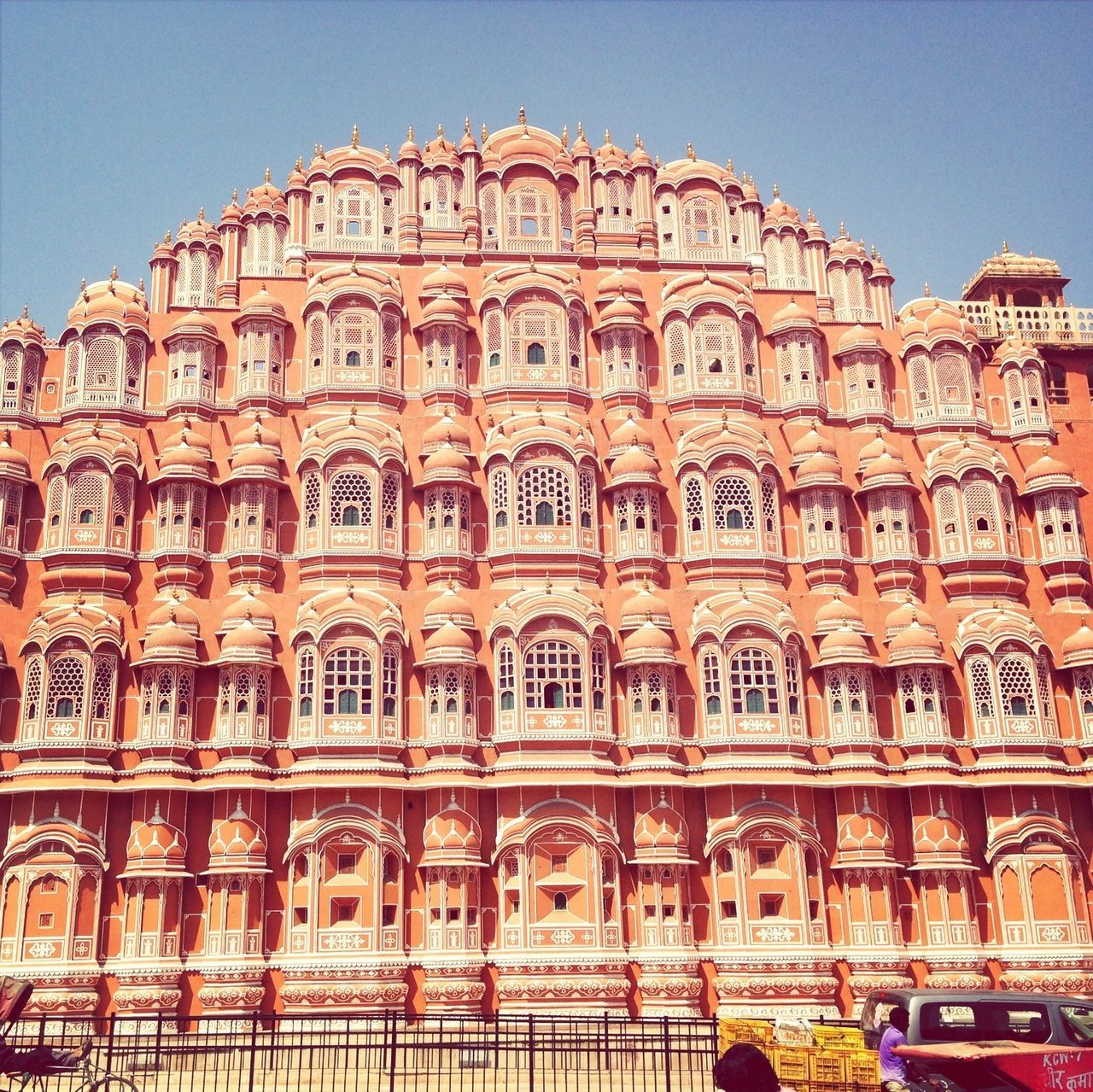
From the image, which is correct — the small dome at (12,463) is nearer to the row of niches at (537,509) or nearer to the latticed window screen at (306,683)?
the row of niches at (537,509)

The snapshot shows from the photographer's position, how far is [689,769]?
36.0m

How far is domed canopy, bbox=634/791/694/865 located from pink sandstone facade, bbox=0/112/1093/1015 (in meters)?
0.12

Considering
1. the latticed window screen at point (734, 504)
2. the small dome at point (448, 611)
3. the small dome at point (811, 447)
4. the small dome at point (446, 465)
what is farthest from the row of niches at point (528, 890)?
the small dome at point (811, 447)

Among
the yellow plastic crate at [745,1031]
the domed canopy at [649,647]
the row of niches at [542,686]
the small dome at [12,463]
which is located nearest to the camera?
the yellow plastic crate at [745,1031]

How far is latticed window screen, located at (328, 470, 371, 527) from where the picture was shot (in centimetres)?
3788

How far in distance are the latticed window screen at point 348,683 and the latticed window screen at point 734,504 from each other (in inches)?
441

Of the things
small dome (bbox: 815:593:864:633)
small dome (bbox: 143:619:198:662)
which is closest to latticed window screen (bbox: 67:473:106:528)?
small dome (bbox: 143:619:198:662)

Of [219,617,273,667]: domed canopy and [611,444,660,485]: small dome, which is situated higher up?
[611,444,660,485]: small dome

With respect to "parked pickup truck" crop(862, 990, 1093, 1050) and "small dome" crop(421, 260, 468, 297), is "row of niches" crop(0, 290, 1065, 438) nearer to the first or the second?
"small dome" crop(421, 260, 468, 297)

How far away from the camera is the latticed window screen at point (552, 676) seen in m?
36.0

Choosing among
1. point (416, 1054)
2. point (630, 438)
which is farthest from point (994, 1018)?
point (630, 438)

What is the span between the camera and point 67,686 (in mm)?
35031

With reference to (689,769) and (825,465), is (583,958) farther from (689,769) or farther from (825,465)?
(825,465)

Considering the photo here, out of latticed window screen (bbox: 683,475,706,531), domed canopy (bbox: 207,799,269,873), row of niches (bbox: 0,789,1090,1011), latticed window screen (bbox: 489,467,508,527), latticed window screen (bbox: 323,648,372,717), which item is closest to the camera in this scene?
row of niches (bbox: 0,789,1090,1011)
